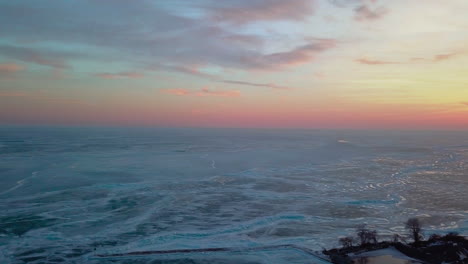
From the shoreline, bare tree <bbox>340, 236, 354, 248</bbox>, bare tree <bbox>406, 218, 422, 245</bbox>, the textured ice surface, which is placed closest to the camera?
the shoreline

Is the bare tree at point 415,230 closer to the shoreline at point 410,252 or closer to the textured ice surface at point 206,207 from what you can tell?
the shoreline at point 410,252

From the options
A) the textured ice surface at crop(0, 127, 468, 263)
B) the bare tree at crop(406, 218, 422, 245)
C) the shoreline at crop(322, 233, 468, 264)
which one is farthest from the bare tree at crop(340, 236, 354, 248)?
the bare tree at crop(406, 218, 422, 245)

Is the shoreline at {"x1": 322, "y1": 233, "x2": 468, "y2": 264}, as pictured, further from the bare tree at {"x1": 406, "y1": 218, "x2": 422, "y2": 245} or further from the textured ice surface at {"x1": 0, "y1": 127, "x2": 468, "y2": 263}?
the textured ice surface at {"x1": 0, "y1": 127, "x2": 468, "y2": 263}

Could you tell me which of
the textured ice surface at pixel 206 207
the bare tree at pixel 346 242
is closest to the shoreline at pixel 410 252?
the bare tree at pixel 346 242

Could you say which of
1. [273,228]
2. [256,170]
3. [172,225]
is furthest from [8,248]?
[256,170]

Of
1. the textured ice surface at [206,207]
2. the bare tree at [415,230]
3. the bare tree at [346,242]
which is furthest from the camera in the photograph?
the textured ice surface at [206,207]

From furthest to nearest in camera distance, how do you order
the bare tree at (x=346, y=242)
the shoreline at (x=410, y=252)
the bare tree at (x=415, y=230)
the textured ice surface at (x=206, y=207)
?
the textured ice surface at (x=206, y=207), the bare tree at (x=415, y=230), the bare tree at (x=346, y=242), the shoreline at (x=410, y=252)

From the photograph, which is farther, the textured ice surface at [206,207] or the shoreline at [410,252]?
the textured ice surface at [206,207]

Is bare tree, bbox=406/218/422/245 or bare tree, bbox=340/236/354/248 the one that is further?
bare tree, bbox=406/218/422/245

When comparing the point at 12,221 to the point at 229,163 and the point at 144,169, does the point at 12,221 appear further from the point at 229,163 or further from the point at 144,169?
the point at 229,163

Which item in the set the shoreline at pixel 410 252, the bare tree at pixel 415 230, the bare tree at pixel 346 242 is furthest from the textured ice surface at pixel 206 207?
the shoreline at pixel 410 252

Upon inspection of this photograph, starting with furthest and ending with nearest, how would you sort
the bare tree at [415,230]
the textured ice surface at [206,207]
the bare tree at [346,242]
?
1. the textured ice surface at [206,207]
2. the bare tree at [415,230]
3. the bare tree at [346,242]
